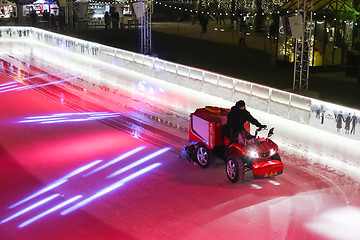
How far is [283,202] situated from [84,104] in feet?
28.4

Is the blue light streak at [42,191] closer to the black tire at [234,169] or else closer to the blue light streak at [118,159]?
the blue light streak at [118,159]

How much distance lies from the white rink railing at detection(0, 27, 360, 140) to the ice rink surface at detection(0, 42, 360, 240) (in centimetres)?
35

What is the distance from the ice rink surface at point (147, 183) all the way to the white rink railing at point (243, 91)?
347 mm

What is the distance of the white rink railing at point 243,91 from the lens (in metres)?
11.7

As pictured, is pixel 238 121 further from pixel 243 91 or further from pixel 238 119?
pixel 243 91

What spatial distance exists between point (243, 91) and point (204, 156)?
6.03 metres

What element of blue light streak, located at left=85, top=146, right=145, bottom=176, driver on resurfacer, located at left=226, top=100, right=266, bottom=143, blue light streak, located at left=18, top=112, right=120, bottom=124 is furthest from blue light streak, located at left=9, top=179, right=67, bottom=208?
blue light streak, located at left=18, top=112, right=120, bottom=124

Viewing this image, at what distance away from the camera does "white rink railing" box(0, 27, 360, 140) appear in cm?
1173

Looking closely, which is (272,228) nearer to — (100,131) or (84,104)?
(100,131)

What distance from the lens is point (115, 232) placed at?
6.96m

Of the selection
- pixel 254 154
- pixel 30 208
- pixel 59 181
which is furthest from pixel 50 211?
pixel 254 154

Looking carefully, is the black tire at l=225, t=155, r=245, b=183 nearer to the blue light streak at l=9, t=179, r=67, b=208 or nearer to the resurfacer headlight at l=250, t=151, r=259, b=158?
the resurfacer headlight at l=250, t=151, r=259, b=158

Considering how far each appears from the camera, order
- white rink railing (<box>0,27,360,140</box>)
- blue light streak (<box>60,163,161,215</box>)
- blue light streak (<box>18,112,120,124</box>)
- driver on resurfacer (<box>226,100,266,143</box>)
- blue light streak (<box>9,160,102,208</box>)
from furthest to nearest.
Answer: blue light streak (<box>18,112,120,124</box>)
white rink railing (<box>0,27,360,140</box>)
driver on resurfacer (<box>226,100,266,143</box>)
blue light streak (<box>9,160,102,208</box>)
blue light streak (<box>60,163,161,215</box>)

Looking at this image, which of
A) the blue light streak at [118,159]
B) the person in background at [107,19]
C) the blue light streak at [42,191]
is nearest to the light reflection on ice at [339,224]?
the blue light streak at [118,159]
